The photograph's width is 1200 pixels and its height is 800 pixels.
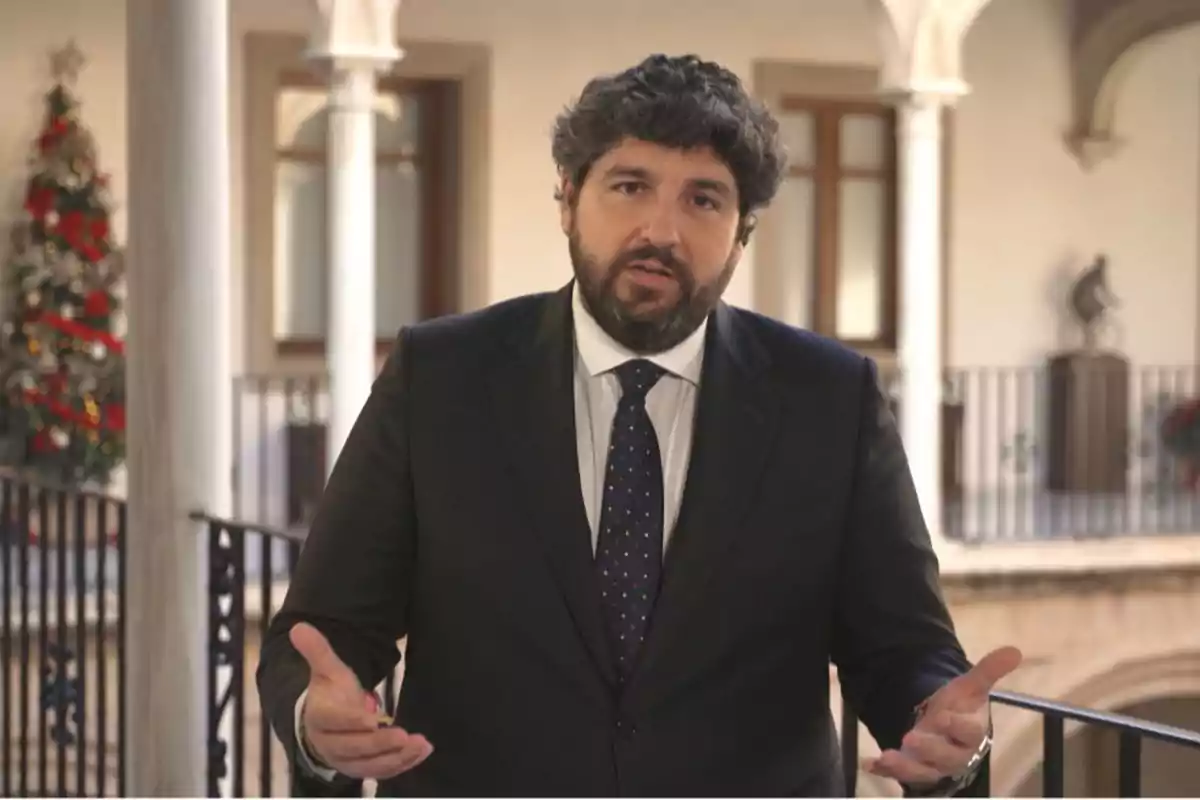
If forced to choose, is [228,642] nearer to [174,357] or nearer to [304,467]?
[174,357]

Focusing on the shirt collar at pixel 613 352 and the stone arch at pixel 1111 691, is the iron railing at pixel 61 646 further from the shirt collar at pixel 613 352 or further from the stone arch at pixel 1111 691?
the stone arch at pixel 1111 691

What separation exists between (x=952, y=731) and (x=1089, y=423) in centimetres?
966

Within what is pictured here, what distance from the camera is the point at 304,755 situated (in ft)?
5.49

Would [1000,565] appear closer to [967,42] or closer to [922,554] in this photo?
[967,42]

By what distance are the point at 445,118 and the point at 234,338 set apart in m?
1.65

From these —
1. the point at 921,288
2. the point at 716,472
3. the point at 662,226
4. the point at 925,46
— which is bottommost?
the point at 716,472

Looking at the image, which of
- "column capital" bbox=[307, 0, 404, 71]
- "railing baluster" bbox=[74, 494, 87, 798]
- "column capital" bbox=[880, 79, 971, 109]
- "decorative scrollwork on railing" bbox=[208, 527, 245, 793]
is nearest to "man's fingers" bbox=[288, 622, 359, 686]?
"decorative scrollwork on railing" bbox=[208, 527, 245, 793]

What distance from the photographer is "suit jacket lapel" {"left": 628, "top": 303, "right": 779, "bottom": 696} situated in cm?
173

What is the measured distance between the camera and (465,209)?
963 centimetres

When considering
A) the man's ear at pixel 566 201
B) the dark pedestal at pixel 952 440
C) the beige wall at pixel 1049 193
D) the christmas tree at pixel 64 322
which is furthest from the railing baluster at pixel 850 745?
the beige wall at pixel 1049 193

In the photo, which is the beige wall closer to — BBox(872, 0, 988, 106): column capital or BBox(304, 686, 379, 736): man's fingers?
BBox(872, 0, 988, 106): column capital

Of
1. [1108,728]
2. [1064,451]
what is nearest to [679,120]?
[1108,728]

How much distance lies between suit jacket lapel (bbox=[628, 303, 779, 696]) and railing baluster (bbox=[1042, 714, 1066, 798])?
0.80 metres

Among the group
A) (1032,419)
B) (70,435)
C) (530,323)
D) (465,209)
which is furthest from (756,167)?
(1032,419)
